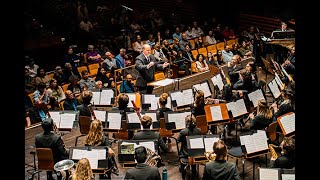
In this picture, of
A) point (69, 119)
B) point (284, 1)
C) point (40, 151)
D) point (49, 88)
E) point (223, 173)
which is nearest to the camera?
point (223, 173)

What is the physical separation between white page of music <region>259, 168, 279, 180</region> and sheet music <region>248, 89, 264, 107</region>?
338cm

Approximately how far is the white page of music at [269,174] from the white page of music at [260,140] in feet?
4.17

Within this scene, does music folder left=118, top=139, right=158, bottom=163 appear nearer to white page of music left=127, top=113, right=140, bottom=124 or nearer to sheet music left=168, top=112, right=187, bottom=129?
sheet music left=168, top=112, right=187, bottom=129

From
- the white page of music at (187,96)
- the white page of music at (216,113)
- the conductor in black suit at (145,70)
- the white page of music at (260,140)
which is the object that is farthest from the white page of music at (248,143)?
the conductor in black suit at (145,70)

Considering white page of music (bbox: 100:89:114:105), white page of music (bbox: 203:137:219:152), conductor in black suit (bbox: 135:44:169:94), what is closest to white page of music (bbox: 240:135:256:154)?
white page of music (bbox: 203:137:219:152)

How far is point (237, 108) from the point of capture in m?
8.15

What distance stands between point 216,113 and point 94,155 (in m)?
2.54

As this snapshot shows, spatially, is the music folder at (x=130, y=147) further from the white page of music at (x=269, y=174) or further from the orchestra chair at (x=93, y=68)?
the orchestra chair at (x=93, y=68)

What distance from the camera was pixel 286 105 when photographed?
801 cm
